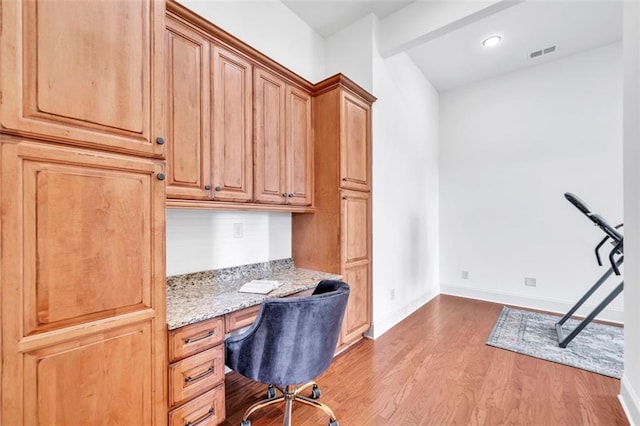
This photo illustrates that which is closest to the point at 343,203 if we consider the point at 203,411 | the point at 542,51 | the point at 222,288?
the point at 222,288

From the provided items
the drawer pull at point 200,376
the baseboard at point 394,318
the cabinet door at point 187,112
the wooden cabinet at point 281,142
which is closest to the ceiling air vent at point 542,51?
the wooden cabinet at point 281,142

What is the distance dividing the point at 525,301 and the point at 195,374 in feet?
13.8

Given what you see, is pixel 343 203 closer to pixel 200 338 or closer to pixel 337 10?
pixel 200 338

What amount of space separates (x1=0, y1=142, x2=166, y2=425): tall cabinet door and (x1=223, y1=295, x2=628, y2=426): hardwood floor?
35.8 inches

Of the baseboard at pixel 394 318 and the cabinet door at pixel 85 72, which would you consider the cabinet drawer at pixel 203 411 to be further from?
the baseboard at pixel 394 318

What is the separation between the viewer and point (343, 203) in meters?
2.49

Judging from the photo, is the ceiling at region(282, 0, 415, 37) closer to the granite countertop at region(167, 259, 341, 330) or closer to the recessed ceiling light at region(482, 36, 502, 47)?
the recessed ceiling light at region(482, 36, 502, 47)

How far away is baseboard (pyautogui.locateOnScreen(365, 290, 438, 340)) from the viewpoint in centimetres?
287

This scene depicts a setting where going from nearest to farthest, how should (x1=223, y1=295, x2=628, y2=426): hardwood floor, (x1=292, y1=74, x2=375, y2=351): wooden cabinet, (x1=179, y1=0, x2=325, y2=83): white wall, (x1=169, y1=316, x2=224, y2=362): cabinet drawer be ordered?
1. (x1=169, y1=316, x2=224, y2=362): cabinet drawer
2. (x1=223, y1=295, x2=628, y2=426): hardwood floor
3. (x1=179, y1=0, x2=325, y2=83): white wall
4. (x1=292, y1=74, x2=375, y2=351): wooden cabinet

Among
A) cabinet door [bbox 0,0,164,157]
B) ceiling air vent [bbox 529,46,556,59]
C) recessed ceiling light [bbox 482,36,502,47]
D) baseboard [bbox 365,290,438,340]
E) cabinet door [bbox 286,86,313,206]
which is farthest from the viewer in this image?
ceiling air vent [bbox 529,46,556,59]

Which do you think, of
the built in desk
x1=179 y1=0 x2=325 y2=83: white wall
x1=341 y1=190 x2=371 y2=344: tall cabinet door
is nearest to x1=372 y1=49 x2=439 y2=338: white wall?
x1=341 y1=190 x2=371 y2=344: tall cabinet door

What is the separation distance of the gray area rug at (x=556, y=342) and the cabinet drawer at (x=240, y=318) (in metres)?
2.41

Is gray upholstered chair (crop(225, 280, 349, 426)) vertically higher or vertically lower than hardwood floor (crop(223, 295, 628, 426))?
higher

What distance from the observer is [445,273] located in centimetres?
452
